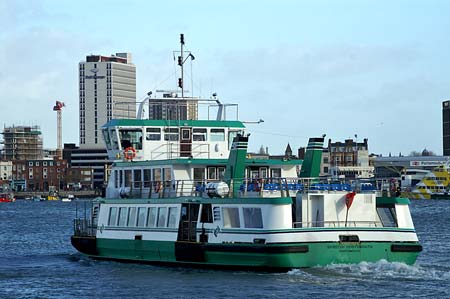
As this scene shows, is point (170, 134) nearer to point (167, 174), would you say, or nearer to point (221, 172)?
point (167, 174)

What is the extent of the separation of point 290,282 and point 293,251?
1509mm

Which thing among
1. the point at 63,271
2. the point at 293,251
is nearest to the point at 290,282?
the point at 293,251

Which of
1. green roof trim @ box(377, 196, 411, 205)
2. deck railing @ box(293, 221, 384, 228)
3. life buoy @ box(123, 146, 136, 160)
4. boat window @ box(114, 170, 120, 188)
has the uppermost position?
life buoy @ box(123, 146, 136, 160)

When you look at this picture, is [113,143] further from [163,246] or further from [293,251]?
[293,251]

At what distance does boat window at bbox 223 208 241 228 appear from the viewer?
39.8m

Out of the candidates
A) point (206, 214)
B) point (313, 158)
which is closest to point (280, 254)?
point (206, 214)

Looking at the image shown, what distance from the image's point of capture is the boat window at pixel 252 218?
3884 centimetres

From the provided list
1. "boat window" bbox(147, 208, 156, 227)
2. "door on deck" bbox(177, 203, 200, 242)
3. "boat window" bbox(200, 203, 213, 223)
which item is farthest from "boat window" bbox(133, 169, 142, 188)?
"boat window" bbox(200, 203, 213, 223)

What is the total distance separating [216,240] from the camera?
40375mm

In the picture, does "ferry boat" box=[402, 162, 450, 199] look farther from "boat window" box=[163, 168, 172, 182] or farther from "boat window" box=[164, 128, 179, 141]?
"boat window" box=[163, 168, 172, 182]

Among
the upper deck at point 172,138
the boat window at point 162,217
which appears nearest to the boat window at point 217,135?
the upper deck at point 172,138

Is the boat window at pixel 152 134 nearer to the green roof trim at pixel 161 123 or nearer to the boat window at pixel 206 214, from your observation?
the green roof trim at pixel 161 123

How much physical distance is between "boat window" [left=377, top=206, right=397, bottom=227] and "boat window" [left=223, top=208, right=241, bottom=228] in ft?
18.4

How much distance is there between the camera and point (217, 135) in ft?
159
